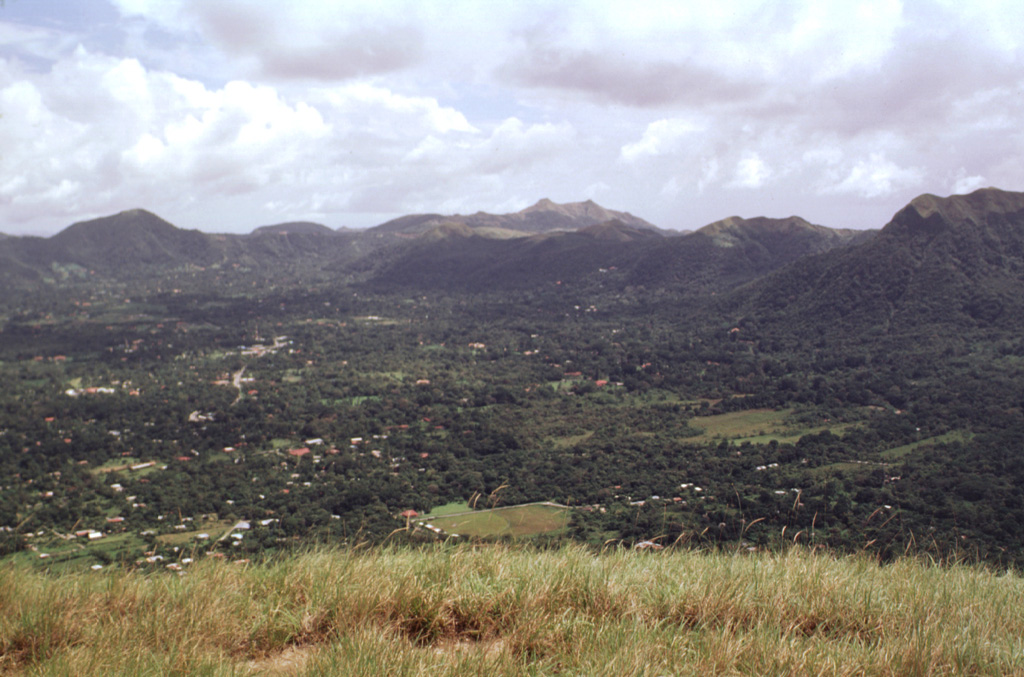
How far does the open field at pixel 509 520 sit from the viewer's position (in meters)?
18.6

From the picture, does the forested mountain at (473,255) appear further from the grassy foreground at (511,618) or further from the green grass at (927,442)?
the grassy foreground at (511,618)

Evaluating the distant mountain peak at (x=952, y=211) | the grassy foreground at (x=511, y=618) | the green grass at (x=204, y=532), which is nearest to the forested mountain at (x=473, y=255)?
the distant mountain peak at (x=952, y=211)

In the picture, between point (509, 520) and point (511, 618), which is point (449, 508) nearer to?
point (509, 520)

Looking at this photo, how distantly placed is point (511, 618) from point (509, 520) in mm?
17041

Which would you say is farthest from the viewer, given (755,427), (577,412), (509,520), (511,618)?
(577,412)

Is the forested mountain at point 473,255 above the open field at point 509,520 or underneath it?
→ above

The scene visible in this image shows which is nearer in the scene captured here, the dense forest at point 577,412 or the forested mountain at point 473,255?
the dense forest at point 577,412

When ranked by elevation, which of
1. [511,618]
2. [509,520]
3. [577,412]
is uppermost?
[511,618]

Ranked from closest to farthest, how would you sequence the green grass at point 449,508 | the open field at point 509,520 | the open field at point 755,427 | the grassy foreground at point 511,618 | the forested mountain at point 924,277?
1. the grassy foreground at point 511,618
2. the open field at point 509,520
3. the green grass at point 449,508
4. the open field at point 755,427
5. the forested mountain at point 924,277

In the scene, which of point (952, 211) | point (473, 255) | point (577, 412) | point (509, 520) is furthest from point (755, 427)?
point (473, 255)

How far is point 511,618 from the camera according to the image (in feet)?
11.5

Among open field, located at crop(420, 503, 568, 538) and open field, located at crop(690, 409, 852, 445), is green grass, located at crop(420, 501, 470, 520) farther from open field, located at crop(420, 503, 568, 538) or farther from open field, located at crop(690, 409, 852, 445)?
open field, located at crop(690, 409, 852, 445)

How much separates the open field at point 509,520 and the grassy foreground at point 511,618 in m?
14.0

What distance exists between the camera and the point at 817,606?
366 cm
